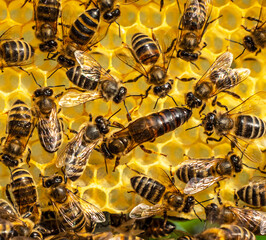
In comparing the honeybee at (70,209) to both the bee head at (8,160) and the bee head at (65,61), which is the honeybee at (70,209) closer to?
the bee head at (8,160)

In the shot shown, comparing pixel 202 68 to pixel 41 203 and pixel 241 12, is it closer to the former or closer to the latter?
pixel 241 12

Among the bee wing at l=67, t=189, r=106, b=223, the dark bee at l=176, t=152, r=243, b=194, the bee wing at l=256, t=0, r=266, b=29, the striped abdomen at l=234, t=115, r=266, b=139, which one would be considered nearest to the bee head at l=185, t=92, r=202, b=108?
the striped abdomen at l=234, t=115, r=266, b=139

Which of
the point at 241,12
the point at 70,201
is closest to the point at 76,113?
the point at 70,201

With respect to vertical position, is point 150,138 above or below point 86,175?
above

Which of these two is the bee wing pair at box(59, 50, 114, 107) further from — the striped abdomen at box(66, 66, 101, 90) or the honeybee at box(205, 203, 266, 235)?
the honeybee at box(205, 203, 266, 235)

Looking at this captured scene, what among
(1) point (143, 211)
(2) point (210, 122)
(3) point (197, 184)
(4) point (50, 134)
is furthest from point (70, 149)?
(2) point (210, 122)

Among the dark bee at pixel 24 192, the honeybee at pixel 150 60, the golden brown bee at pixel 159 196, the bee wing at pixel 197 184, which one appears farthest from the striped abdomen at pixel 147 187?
the dark bee at pixel 24 192
